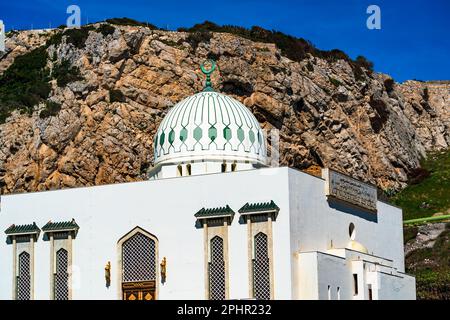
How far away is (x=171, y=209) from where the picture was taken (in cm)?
3191

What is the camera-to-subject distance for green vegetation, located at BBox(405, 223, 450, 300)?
48.1 metres

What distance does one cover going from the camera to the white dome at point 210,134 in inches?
1323

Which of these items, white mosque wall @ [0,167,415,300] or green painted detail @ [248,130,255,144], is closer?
white mosque wall @ [0,167,415,300]

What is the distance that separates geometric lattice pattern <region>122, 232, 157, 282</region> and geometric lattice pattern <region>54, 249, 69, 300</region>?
193 centimetres

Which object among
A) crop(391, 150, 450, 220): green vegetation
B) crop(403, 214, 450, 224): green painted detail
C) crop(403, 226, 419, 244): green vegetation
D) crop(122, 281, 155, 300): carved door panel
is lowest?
crop(122, 281, 155, 300): carved door panel

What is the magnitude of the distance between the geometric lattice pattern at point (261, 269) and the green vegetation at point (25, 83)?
32173 millimetres

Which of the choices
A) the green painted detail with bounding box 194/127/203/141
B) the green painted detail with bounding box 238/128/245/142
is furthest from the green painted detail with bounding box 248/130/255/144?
the green painted detail with bounding box 194/127/203/141

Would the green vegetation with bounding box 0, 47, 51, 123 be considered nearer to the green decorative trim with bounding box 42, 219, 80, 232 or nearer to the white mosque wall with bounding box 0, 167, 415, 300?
the white mosque wall with bounding box 0, 167, 415, 300

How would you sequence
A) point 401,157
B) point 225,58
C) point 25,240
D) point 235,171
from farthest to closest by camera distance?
point 401,157 → point 225,58 → point 25,240 → point 235,171

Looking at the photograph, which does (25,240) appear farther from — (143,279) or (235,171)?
(235,171)

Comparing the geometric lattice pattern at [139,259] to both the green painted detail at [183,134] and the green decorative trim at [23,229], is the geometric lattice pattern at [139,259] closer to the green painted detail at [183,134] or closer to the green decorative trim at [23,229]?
the green decorative trim at [23,229]

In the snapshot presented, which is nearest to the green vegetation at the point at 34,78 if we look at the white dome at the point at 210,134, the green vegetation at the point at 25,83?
the green vegetation at the point at 25,83

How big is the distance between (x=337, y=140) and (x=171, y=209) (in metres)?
35.2
